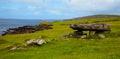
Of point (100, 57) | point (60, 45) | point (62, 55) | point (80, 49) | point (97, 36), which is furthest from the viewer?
point (97, 36)

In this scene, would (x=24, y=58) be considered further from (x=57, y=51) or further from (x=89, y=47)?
(x=89, y=47)

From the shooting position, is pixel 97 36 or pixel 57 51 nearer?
pixel 57 51

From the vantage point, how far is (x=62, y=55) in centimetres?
3700

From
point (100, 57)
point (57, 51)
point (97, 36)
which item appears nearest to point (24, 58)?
point (57, 51)

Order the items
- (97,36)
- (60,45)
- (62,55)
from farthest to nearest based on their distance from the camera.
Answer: (97,36) → (60,45) → (62,55)

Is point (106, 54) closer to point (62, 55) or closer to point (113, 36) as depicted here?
point (62, 55)

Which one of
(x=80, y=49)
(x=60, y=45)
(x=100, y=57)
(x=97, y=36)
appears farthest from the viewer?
(x=97, y=36)

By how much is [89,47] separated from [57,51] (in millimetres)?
4339

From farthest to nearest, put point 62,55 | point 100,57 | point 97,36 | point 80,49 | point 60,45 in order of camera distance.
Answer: point 97,36
point 60,45
point 80,49
point 62,55
point 100,57

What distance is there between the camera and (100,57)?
1320 inches

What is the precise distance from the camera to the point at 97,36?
50188mm

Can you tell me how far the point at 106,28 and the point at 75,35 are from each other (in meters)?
5.61

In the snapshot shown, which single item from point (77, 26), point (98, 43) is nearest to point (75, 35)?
point (77, 26)

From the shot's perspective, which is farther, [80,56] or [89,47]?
[89,47]
